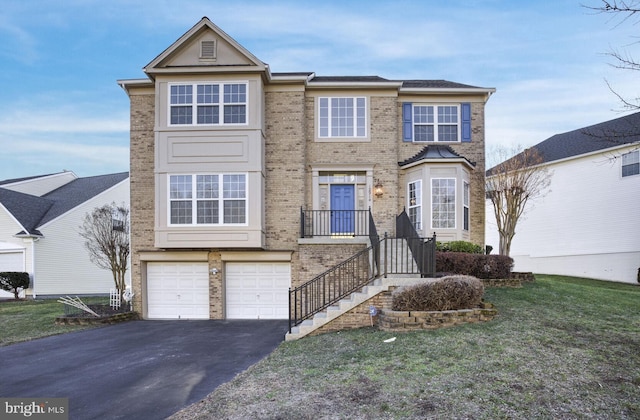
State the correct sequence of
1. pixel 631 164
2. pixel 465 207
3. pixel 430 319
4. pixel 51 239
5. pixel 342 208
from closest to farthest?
pixel 430 319, pixel 342 208, pixel 465 207, pixel 631 164, pixel 51 239

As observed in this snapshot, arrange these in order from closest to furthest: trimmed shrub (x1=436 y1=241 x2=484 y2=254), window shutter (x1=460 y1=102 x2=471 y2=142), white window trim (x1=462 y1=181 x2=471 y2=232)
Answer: trimmed shrub (x1=436 y1=241 x2=484 y2=254)
white window trim (x1=462 y1=181 x2=471 y2=232)
window shutter (x1=460 y1=102 x2=471 y2=142)

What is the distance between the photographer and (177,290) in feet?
51.0

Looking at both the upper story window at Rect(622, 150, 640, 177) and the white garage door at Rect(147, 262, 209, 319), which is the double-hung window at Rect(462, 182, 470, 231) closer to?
the white garage door at Rect(147, 262, 209, 319)

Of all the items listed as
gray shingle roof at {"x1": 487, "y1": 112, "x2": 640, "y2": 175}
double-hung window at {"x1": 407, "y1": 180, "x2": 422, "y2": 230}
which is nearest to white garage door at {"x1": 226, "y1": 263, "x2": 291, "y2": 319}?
double-hung window at {"x1": 407, "y1": 180, "x2": 422, "y2": 230}

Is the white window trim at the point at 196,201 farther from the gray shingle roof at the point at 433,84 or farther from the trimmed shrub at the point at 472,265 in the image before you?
the gray shingle roof at the point at 433,84

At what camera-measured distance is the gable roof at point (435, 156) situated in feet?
49.6

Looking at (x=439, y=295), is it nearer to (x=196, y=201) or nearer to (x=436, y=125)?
(x=196, y=201)

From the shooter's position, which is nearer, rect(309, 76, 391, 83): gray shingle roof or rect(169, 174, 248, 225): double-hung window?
rect(169, 174, 248, 225): double-hung window

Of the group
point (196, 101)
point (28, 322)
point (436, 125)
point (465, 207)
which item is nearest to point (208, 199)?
point (196, 101)

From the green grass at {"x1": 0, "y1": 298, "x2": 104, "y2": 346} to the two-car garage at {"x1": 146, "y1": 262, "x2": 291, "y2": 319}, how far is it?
2.58 metres

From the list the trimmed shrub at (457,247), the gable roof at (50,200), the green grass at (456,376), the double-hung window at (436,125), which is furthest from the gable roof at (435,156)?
the gable roof at (50,200)

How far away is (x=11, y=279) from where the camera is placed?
70.9 ft

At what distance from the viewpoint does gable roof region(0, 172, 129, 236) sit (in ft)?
76.8

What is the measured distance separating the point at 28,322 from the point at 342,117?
12.0 meters
